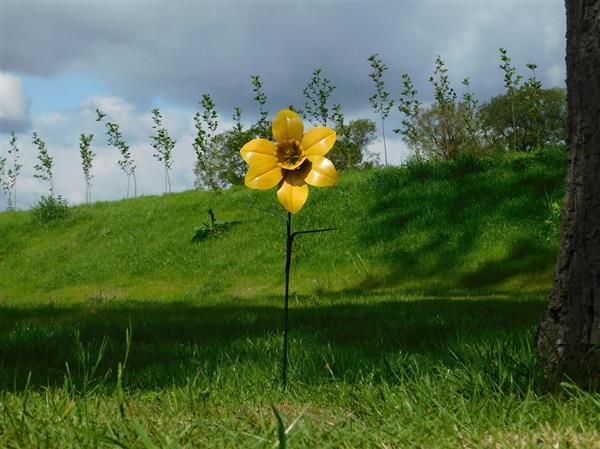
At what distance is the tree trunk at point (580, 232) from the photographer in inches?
122

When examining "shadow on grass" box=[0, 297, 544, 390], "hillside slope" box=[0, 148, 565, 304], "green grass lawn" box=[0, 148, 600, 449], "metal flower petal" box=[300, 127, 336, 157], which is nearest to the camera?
"green grass lawn" box=[0, 148, 600, 449]

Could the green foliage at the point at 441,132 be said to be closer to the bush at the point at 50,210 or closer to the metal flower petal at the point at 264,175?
the bush at the point at 50,210

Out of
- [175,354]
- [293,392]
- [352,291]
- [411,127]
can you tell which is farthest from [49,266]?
[293,392]

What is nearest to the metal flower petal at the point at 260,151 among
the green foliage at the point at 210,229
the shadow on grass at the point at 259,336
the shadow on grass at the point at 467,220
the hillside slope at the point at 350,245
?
the shadow on grass at the point at 259,336

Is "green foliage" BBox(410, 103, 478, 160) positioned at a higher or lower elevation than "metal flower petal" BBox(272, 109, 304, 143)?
higher

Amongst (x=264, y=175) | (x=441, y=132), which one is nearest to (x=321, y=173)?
(x=264, y=175)

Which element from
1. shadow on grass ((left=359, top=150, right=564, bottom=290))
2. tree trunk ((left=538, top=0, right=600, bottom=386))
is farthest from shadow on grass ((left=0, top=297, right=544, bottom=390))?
shadow on grass ((left=359, top=150, right=564, bottom=290))

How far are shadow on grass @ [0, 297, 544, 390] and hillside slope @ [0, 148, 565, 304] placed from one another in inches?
118

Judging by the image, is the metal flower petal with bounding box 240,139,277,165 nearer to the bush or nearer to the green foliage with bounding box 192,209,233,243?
the green foliage with bounding box 192,209,233,243

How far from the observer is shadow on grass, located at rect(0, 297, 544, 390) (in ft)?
14.4

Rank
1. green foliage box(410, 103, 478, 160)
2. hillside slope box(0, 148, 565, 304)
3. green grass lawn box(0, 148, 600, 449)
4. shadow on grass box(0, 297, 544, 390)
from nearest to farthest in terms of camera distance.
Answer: green grass lawn box(0, 148, 600, 449) < shadow on grass box(0, 297, 544, 390) < hillside slope box(0, 148, 565, 304) < green foliage box(410, 103, 478, 160)

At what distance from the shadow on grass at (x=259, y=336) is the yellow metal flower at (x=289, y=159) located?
4.01 ft

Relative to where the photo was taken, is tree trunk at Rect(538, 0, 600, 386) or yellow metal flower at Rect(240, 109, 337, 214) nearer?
yellow metal flower at Rect(240, 109, 337, 214)

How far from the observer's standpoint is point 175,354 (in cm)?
529
